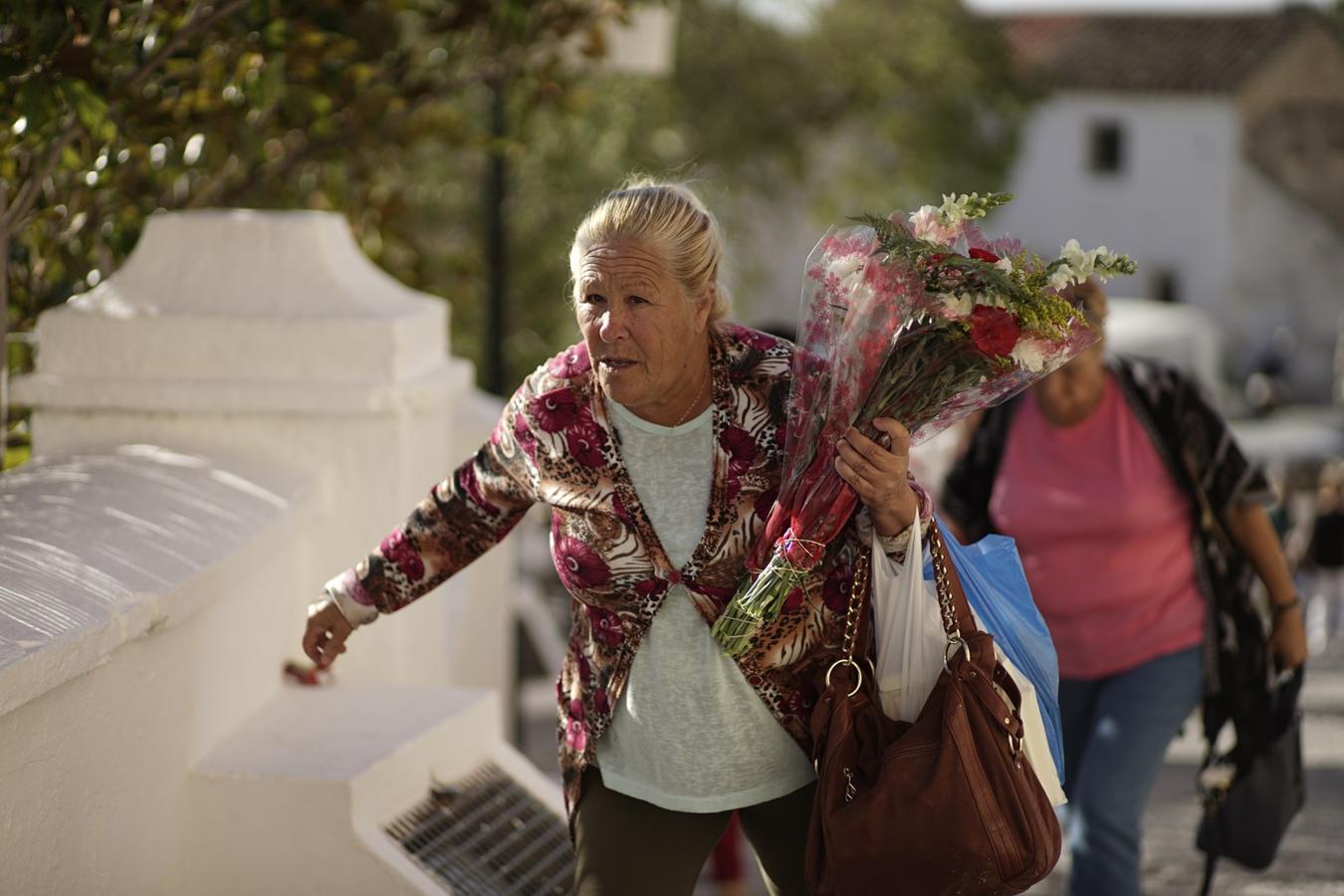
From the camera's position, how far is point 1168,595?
15.1 feet

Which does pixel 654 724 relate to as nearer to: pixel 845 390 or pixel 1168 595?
pixel 845 390

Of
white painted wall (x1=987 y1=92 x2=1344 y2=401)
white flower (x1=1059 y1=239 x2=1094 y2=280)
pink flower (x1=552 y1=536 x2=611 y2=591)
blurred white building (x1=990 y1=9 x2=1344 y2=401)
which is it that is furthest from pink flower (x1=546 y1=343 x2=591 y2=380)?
blurred white building (x1=990 y1=9 x2=1344 y2=401)

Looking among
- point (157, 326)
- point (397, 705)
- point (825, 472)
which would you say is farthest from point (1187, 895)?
point (157, 326)

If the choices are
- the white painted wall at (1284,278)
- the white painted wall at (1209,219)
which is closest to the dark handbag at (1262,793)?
the white painted wall at (1209,219)

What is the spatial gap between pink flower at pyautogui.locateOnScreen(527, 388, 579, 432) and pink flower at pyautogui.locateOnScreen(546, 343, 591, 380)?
0.12 feet

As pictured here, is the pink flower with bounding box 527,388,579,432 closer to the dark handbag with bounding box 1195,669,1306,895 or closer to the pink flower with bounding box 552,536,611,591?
the pink flower with bounding box 552,536,611,591

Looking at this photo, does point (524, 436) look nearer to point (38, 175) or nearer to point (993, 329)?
point (993, 329)

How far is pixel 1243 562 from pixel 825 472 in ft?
6.40

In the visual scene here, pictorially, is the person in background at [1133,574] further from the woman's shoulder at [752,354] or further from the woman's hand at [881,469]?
the woman's hand at [881,469]

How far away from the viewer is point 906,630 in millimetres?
3102

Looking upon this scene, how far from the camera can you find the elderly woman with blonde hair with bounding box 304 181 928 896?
3.16m

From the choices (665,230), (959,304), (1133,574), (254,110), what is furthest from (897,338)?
(254,110)

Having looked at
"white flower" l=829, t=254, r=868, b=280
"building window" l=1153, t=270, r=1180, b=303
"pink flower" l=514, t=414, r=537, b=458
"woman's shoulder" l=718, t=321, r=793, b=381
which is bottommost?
"building window" l=1153, t=270, r=1180, b=303

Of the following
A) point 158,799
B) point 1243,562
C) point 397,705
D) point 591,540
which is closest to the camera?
point 591,540
